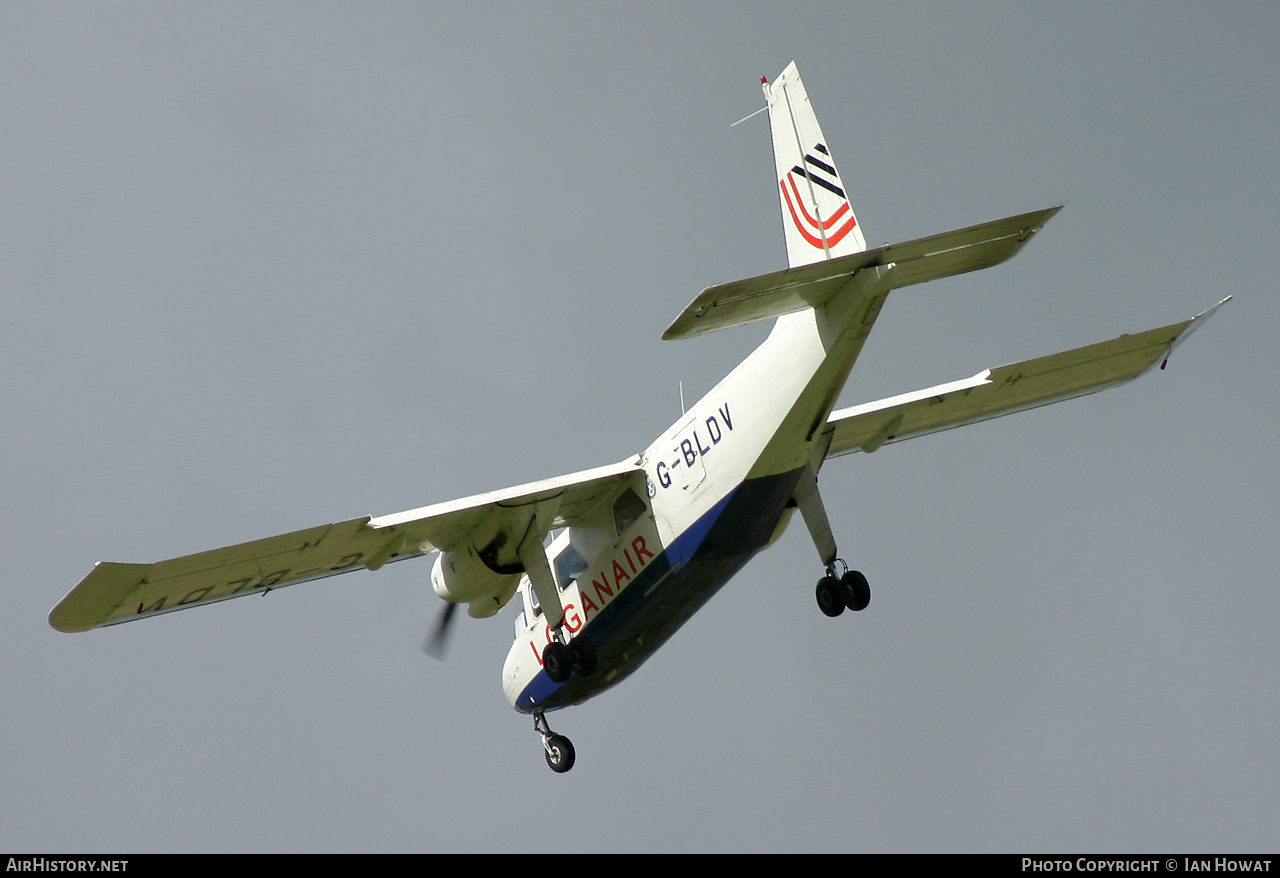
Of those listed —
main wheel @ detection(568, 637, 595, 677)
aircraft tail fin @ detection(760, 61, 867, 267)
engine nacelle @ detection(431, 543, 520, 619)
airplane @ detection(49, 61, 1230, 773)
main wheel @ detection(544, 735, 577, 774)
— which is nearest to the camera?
airplane @ detection(49, 61, 1230, 773)

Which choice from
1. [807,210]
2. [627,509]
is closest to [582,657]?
[627,509]

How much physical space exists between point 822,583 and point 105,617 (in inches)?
410

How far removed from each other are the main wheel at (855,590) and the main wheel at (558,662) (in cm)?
435

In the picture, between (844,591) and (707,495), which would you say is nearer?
(707,495)

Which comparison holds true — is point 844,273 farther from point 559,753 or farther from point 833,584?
point 559,753

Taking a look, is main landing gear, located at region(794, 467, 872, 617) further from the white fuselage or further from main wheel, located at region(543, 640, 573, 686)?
main wheel, located at region(543, 640, 573, 686)

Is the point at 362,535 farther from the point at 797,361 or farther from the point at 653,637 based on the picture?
the point at 797,361

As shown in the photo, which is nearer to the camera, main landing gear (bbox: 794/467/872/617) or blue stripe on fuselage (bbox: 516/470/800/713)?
blue stripe on fuselage (bbox: 516/470/800/713)

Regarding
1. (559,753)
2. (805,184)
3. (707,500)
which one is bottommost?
(559,753)

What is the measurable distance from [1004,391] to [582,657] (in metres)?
7.98

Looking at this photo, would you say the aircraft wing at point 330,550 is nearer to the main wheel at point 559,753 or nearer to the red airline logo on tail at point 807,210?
the main wheel at point 559,753

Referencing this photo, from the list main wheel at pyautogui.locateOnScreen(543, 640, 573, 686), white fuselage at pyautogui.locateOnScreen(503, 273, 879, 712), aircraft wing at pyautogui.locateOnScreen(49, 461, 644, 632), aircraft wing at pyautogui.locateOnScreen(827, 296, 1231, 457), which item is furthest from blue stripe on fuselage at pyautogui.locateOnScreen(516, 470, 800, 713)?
aircraft wing at pyautogui.locateOnScreen(827, 296, 1231, 457)

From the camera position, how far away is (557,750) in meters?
26.4

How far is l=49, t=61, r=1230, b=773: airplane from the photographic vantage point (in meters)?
19.5
